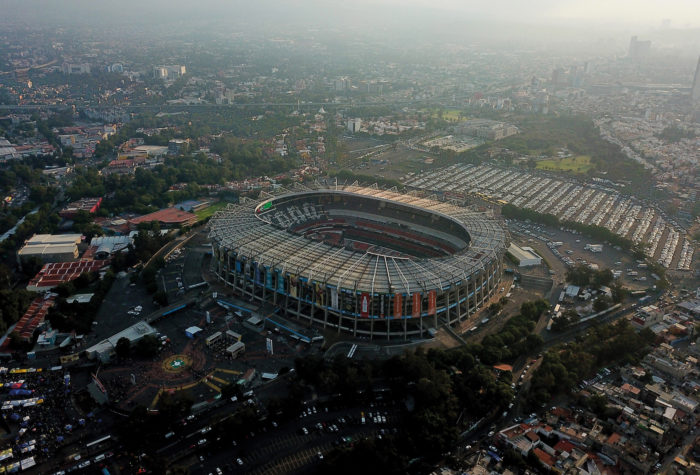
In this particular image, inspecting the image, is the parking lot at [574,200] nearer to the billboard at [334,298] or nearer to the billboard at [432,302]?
the billboard at [432,302]

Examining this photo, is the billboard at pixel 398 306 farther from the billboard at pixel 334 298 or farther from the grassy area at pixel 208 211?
the grassy area at pixel 208 211

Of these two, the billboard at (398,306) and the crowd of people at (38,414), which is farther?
the billboard at (398,306)

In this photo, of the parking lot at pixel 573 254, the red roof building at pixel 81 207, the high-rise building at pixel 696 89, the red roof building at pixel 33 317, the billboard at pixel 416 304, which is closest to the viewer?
the billboard at pixel 416 304

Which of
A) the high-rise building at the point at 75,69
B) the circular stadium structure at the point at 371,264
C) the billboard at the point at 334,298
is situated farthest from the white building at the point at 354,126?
the high-rise building at the point at 75,69

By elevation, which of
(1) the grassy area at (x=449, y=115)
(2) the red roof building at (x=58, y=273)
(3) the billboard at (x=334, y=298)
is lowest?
(1) the grassy area at (x=449, y=115)

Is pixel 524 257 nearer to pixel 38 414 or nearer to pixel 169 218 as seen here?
pixel 169 218

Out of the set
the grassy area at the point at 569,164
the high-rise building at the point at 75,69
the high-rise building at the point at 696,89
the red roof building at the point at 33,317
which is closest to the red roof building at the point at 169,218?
the red roof building at the point at 33,317

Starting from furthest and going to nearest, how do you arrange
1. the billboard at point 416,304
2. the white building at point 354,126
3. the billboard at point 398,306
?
the white building at point 354,126 < the billboard at point 416,304 < the billboard at point 398,306

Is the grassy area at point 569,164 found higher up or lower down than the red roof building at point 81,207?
higher up
